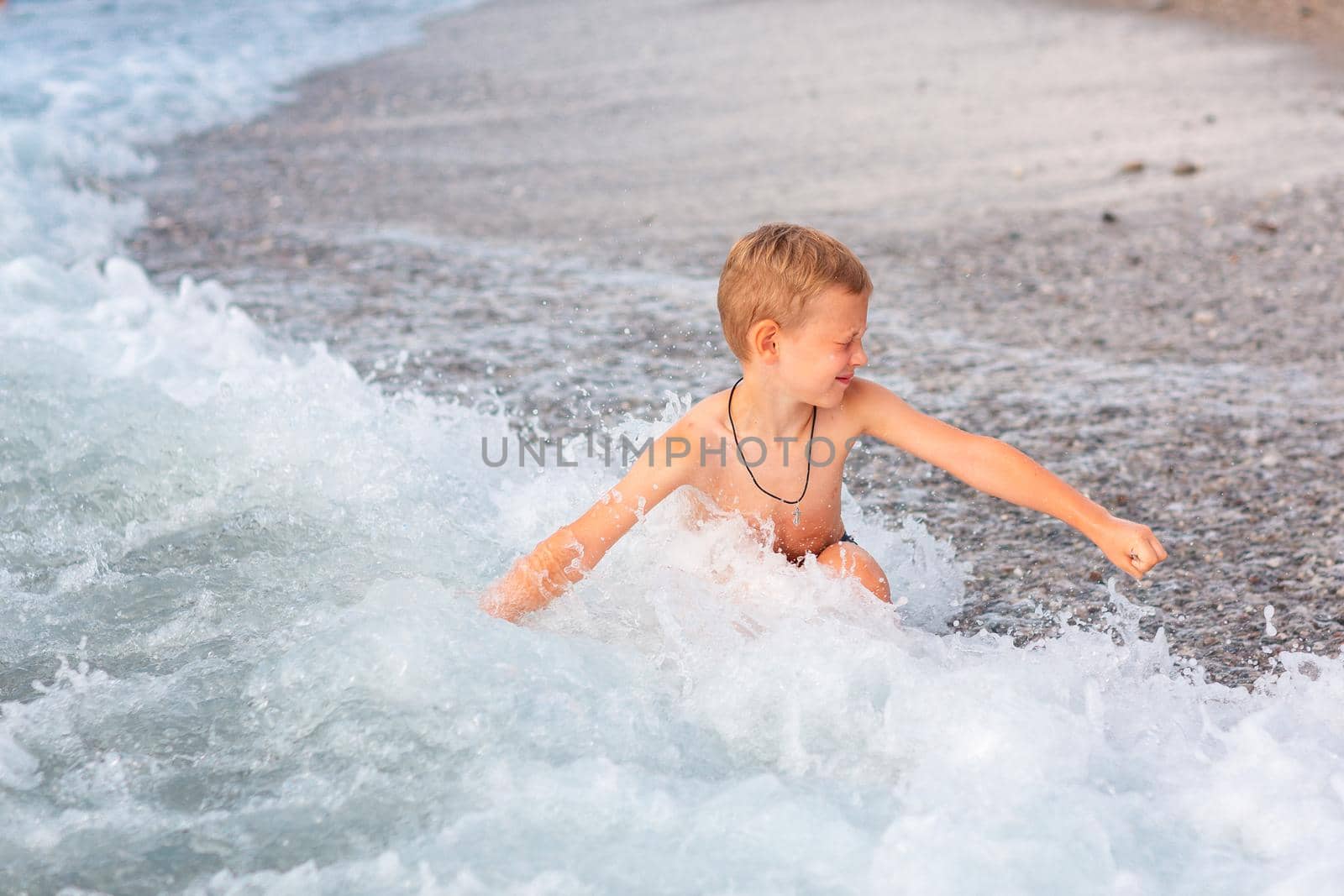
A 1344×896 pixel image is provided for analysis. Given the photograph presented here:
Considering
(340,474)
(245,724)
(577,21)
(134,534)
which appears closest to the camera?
(245,724)

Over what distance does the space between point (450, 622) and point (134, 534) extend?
1.18 m

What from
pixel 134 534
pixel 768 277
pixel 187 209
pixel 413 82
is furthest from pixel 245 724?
pixel 413 82

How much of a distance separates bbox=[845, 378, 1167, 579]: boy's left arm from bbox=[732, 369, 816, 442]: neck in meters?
0.13

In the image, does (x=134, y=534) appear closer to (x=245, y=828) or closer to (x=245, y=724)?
(x=245, y=724)

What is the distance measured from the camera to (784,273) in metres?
2.95

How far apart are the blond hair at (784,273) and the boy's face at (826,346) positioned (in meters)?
0.02

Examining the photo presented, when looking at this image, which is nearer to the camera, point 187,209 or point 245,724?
point 245,724

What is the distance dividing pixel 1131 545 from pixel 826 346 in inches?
31.1

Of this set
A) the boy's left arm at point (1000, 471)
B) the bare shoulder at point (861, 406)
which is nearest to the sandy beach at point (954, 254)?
the boy's left arm at point (1000, 471)

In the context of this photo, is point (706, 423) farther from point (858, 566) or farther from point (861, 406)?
point (858, 566)

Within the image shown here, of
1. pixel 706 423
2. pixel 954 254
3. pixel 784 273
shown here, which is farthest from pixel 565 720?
pixel 954 254

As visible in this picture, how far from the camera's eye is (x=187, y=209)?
8531mm

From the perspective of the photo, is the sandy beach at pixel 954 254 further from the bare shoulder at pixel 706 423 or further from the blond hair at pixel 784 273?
the blond hair at pixel 784 273

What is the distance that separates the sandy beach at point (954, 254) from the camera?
13.2 ft
